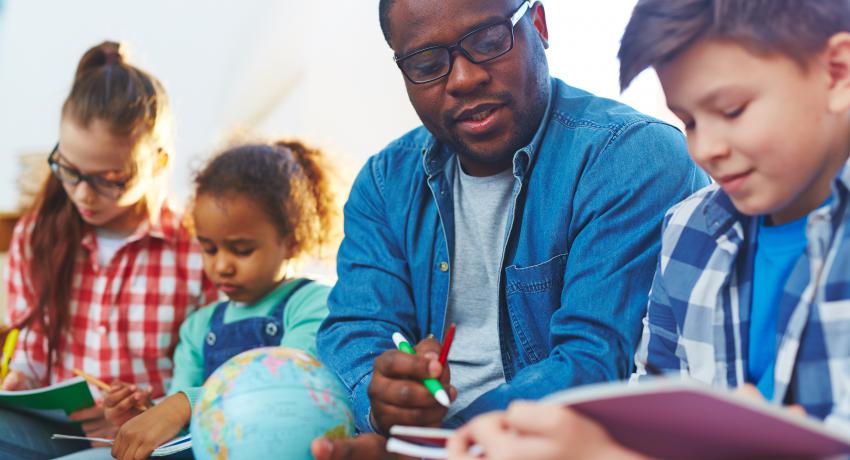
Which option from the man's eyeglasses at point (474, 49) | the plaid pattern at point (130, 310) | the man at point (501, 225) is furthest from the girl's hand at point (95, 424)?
the man's eyeglasses at point (474, 49)

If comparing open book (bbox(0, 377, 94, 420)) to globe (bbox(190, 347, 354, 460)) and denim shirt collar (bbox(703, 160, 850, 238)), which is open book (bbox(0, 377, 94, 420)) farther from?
denim shirt collar (bbox(703, 160, 850, 238))

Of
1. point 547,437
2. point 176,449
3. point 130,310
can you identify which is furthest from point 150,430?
point 547,437

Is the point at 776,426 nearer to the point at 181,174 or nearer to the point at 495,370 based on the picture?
the point at 495,370

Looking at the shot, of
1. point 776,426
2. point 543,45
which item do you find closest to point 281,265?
point 543,45

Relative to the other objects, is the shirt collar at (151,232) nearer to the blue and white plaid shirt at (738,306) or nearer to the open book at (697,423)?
the blue and white plaid shirt at (738,306)

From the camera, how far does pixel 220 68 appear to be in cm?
424

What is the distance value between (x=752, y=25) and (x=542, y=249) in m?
0.67

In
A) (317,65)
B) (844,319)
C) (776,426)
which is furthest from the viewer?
(317,65)

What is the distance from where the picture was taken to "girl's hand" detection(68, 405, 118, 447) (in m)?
2.11

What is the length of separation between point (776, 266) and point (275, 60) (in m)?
3.16

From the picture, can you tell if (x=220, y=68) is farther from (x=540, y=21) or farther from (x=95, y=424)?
(x=540, y=21)

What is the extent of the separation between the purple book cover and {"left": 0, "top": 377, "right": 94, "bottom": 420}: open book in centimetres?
144

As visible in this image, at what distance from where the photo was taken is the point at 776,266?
1.15 m

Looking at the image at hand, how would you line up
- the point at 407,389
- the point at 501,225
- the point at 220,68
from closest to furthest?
the point at 407,389 → the point at 501,225 → the point at 220,68
